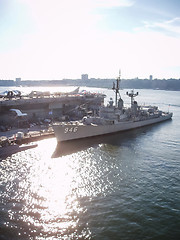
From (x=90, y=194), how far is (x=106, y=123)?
2182 centimetres

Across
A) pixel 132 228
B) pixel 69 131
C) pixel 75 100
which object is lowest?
pixel 132 228

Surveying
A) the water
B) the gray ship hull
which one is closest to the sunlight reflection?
the water

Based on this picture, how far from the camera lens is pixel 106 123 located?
3847cm

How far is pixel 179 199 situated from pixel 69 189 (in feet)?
31.4

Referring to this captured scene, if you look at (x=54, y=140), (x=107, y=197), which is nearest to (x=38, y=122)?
(x=54, y=140)

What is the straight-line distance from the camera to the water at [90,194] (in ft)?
44.8

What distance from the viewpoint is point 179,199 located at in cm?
1720

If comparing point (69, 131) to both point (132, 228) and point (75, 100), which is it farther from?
point (75, 100)

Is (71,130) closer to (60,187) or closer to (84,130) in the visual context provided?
(84,130)

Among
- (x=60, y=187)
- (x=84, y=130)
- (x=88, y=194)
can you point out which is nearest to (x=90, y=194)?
(x=88, y=194)

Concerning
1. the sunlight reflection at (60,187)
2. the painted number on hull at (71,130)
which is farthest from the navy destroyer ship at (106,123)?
the sunlight reflection at (60,187)

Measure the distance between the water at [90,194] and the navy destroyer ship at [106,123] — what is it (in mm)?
4256

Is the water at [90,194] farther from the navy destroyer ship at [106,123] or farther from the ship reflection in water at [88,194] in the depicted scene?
the navy destroyer ship at [106,123]

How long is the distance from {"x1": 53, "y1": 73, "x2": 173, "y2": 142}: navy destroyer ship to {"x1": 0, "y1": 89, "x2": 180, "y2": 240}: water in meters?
4.26
